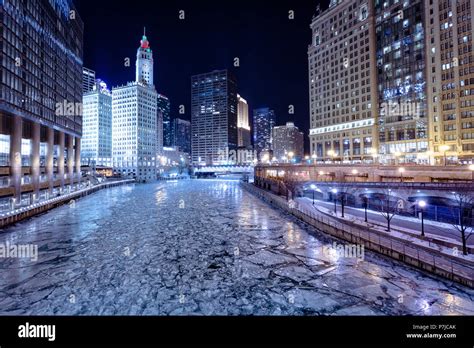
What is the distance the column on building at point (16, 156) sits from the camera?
44438mm

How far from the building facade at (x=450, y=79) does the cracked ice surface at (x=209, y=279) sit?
62.5 m

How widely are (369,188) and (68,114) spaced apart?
253ft

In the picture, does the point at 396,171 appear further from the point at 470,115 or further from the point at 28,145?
the point at 28,145

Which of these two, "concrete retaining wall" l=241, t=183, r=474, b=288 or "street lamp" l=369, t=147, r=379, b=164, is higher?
"street lamp" l=369, t=147, r=379, b=164

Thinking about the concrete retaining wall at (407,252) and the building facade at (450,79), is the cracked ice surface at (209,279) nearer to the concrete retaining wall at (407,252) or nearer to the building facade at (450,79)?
the concrete retaining wall at (407,252)

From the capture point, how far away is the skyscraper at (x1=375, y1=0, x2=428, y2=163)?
253 feet

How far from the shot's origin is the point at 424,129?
248 ft

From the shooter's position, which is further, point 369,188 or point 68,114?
point 68,114

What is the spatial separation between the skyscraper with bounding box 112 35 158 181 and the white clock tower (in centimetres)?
2502

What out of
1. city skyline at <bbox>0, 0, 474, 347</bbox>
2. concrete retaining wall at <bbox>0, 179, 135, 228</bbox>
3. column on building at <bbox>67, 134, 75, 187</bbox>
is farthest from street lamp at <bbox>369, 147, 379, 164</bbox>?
column on building at <bbox>67, 134, 75, 187</bbox>

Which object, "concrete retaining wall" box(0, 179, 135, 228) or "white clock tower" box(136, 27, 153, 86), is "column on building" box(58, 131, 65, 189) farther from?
"white clock tower" box(136, 27, 153, 86)

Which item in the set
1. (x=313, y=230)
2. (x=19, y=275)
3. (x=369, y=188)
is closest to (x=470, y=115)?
(x=369, y=188)

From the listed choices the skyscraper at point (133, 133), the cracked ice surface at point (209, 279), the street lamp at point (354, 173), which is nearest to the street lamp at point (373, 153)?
the street lamp at point (354, 173)
